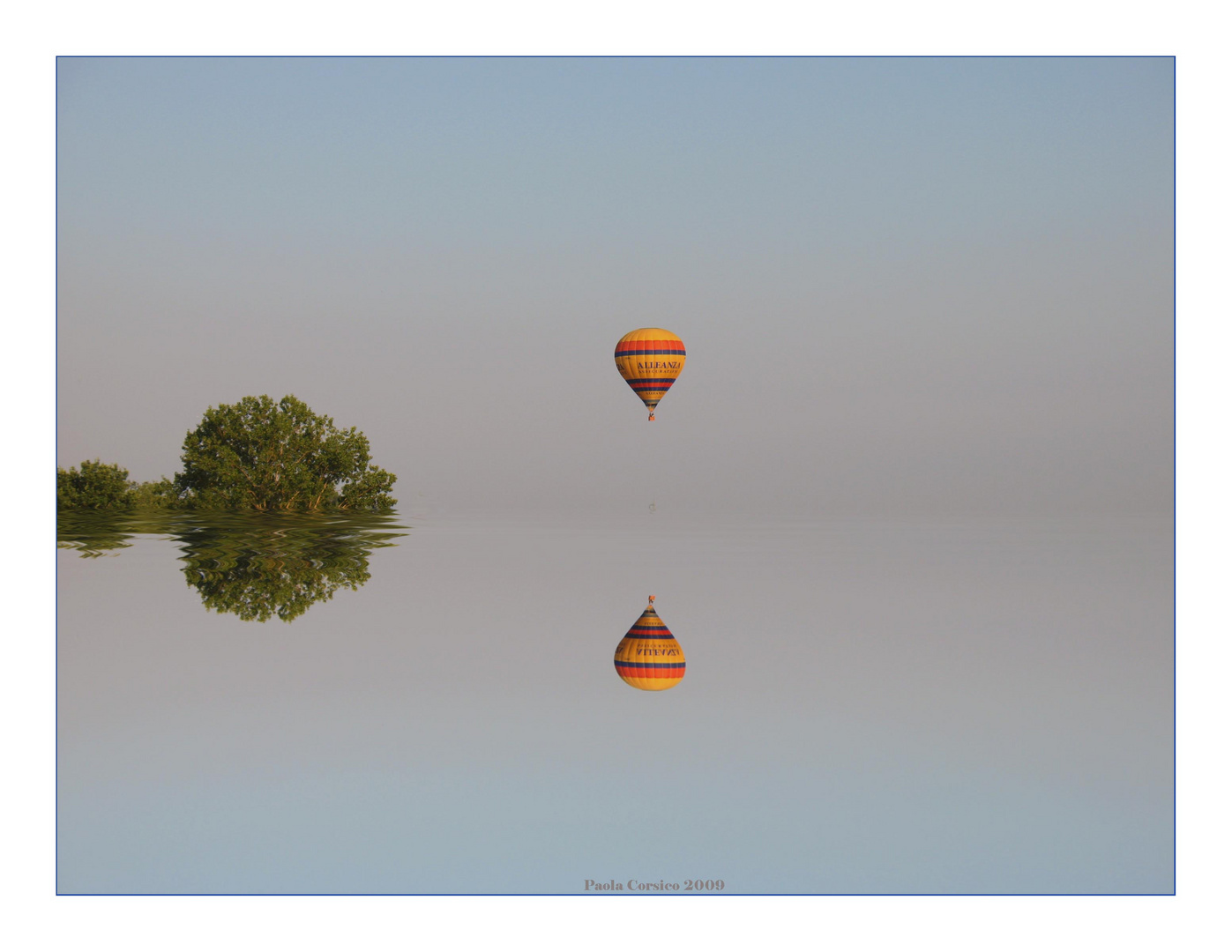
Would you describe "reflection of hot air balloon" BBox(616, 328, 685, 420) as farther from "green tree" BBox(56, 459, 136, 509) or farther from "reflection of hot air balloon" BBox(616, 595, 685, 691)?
"green tree" BBox(56, 459, 136, 509)

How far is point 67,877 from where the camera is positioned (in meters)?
12.5

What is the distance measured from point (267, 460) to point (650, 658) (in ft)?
161

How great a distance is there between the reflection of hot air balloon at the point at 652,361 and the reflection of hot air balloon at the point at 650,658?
1925cm

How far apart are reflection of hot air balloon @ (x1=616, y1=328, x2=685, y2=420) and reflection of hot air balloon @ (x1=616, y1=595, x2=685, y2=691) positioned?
63.1ft

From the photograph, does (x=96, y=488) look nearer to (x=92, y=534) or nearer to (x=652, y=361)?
(x=92, y=534)

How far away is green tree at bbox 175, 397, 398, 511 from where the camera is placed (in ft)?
205

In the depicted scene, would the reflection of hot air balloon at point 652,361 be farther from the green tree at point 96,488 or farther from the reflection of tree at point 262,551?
the green tree at point 96,488

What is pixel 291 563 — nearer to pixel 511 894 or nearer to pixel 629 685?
pixel 629 685

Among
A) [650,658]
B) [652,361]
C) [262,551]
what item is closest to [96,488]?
[262,551]

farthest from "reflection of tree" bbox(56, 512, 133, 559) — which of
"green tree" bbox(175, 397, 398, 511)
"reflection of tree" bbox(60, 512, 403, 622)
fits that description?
"green tree" bbox(175, 397, 398, 511)

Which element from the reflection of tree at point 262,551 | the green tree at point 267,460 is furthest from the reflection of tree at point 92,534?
the green tree at point 267,460
